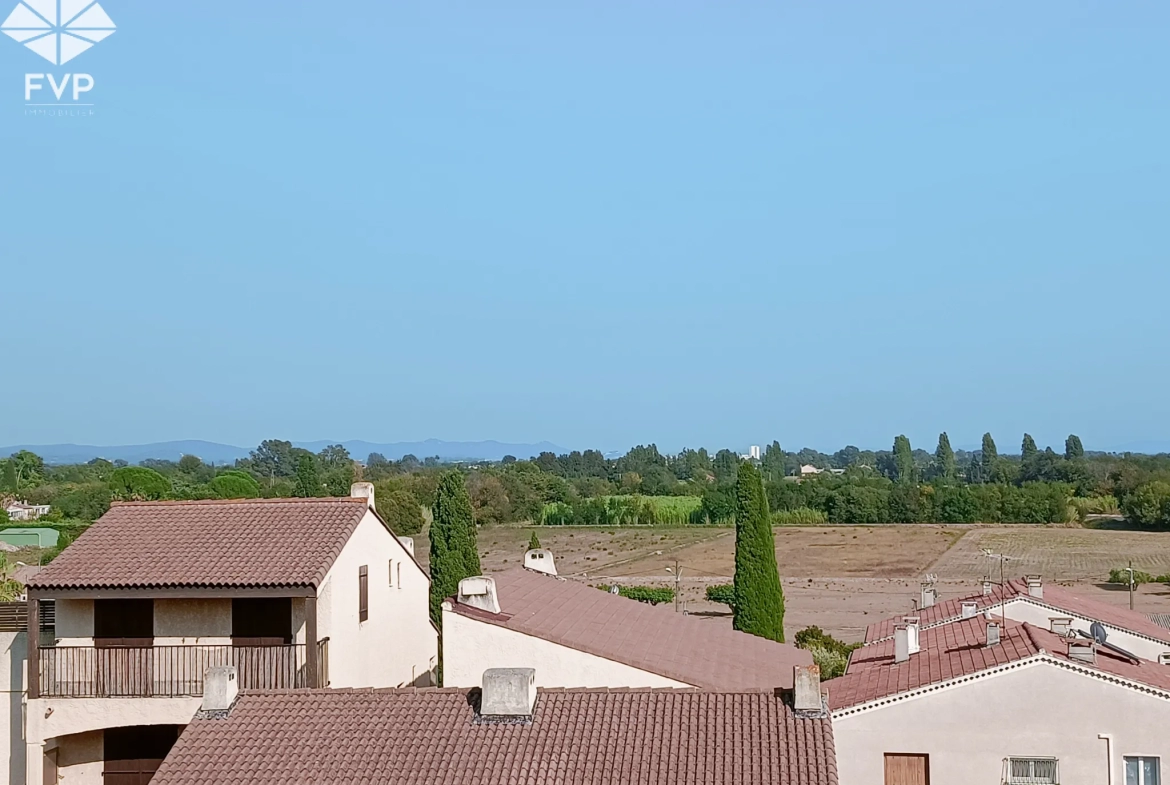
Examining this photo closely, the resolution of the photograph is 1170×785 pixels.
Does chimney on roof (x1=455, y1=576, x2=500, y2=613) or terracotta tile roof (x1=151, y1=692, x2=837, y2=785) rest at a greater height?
chimney on roof (x1=455, y1=576, x2=500, y2=613)

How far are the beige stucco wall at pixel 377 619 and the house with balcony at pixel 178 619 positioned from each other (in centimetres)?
6

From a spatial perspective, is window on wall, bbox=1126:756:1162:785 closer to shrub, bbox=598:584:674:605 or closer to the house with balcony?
the house with balcony

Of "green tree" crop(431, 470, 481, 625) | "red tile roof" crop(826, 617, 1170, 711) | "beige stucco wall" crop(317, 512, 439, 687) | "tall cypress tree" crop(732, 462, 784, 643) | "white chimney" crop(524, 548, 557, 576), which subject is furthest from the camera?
"green tree" crop(431, 470, 481, 625)

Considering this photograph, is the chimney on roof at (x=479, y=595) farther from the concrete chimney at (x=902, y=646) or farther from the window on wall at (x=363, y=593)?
the concrete chimney at (x=902, y=646)

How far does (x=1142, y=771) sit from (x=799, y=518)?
112279 millimetres

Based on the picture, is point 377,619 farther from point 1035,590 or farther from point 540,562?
point 1035,590

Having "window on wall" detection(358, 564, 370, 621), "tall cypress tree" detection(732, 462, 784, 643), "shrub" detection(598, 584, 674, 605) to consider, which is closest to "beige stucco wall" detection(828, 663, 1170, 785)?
"window on wall" detection(358, 564, 370, 621)

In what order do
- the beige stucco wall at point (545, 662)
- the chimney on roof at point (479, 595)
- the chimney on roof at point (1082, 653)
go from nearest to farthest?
the chimney on roof at point (1082, 653) < the beige stucco wall at point (545, 662) < the chimney on roof at point (479, 595)

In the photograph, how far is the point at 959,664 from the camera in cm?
1766

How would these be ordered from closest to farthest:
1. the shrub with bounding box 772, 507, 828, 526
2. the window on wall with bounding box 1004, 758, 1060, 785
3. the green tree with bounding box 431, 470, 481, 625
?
the window on wall with bounding box 1004, 758, 1060, 785, the green tree with bounding box 431, 470, 481, 625, the shrub with bounding box 772, 507, 828, 526

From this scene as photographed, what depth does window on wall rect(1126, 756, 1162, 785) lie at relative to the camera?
15.8 metres

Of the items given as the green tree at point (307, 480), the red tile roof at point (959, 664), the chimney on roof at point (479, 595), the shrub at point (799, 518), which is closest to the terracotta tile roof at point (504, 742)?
the chimney on roof at point (479, 595)

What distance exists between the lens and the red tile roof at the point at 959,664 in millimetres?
16703

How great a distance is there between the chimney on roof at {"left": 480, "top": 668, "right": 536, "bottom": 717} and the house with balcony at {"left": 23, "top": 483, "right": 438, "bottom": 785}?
4864 millimetres
